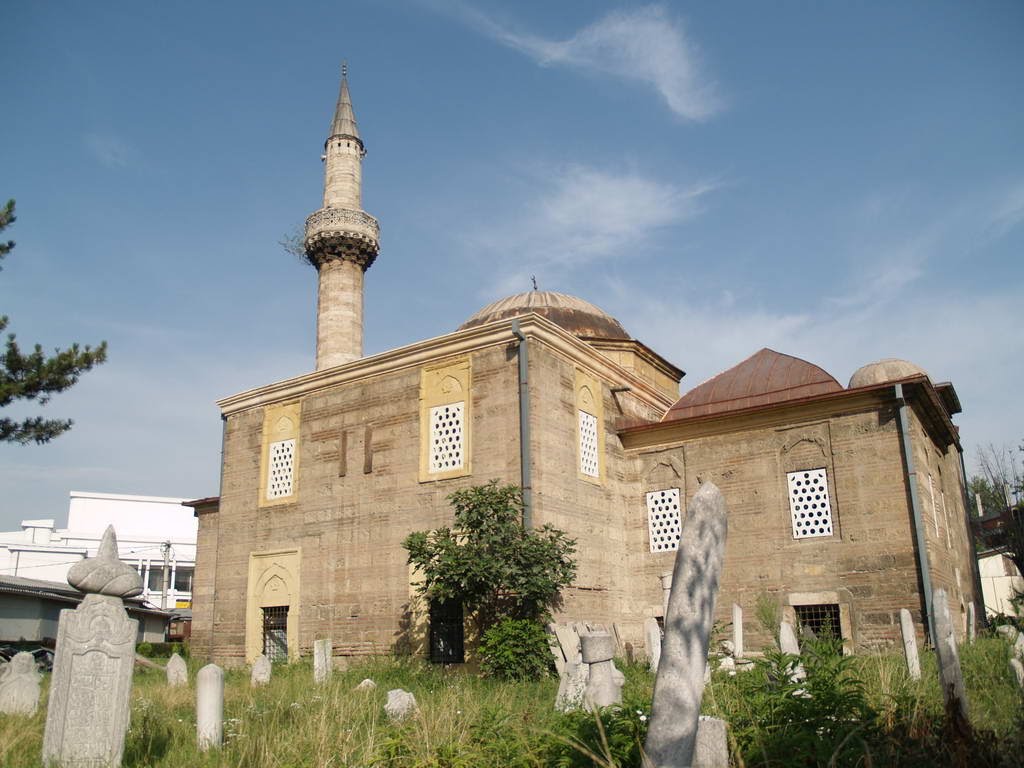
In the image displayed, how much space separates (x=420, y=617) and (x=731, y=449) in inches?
257

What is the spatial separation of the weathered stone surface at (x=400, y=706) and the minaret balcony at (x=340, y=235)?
15639 mm

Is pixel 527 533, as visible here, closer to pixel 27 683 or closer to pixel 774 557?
pixel 774 557

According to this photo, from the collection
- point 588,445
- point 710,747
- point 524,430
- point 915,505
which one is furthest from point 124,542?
point 710,747

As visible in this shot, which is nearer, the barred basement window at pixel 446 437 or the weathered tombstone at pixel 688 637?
the weathered tombstone at pixel 688 637

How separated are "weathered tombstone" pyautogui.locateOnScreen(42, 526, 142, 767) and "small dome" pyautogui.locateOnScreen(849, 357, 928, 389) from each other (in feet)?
55.1

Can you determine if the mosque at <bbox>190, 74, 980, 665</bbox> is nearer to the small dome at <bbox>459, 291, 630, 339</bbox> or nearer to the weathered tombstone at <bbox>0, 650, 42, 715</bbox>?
the small dome at <bbox>459, 291, 630, 339</bbox>

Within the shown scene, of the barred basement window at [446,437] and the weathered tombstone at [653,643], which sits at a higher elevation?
the barred basement window at [446,437]

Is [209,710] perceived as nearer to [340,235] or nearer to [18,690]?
[18,690]

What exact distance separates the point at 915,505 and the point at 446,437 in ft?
26.4

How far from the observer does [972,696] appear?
800 centimetres

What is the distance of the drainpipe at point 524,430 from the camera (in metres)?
14.2

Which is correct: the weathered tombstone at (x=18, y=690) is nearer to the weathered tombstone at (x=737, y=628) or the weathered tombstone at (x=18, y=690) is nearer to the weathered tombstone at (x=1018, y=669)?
the weathered tombstone at (x=1018, y=669)

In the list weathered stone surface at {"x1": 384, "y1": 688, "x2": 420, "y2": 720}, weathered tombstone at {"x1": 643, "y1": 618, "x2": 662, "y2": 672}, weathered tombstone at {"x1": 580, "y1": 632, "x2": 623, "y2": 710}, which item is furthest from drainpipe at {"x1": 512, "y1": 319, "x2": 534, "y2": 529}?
weathered tombstone at {"x1": 580, "y1": 632, "x2": 623, "y2": 710}

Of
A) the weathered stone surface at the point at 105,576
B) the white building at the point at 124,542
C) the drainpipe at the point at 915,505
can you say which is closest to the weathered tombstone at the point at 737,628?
the drainpipe at the point at 915,505
